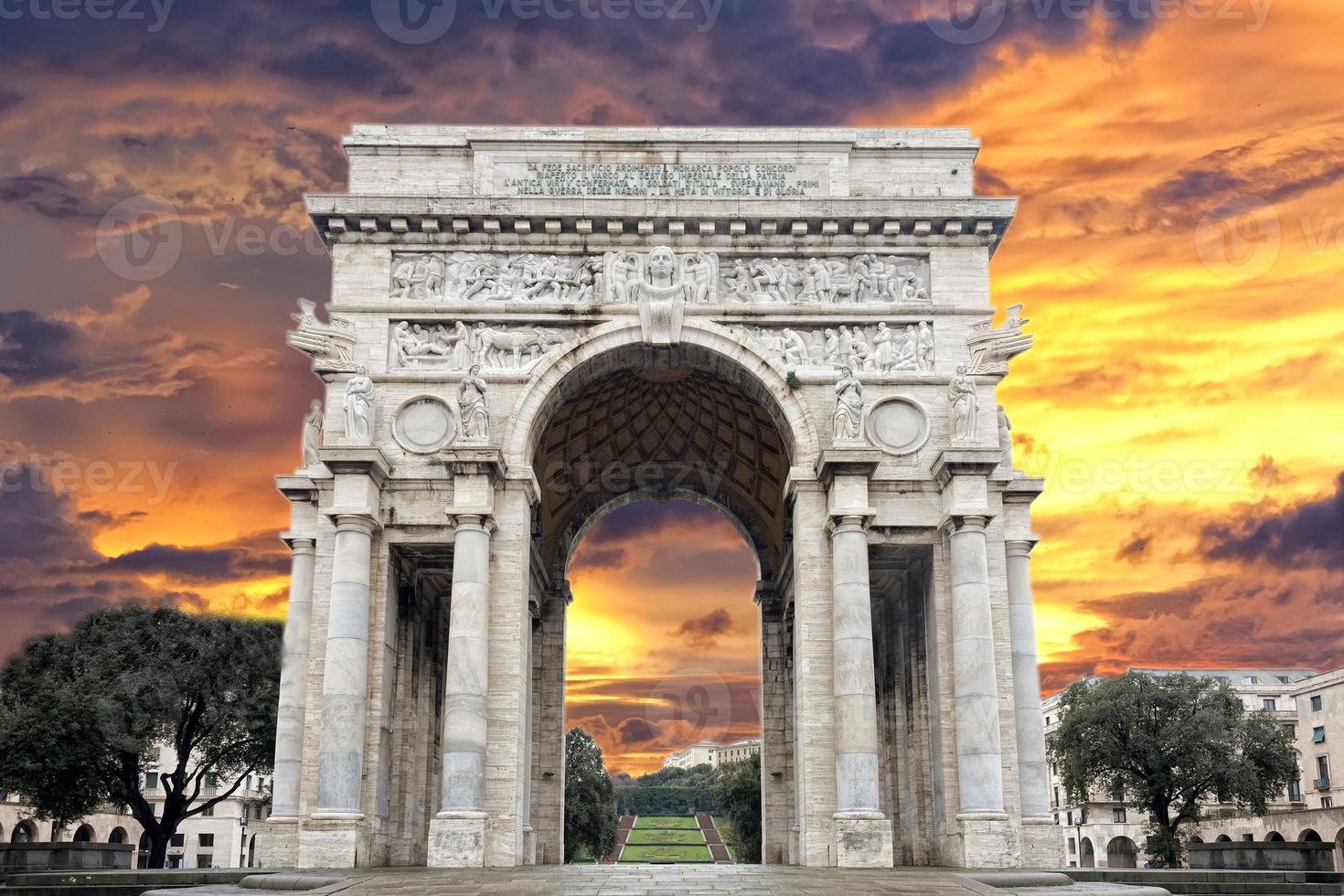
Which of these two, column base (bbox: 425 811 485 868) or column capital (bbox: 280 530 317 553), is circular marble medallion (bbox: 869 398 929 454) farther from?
column capital (bbox: 280 530 317 553)

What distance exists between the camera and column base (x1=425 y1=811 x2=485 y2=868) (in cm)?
2942

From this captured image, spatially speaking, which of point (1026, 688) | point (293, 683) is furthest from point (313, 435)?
point (1026, 688)

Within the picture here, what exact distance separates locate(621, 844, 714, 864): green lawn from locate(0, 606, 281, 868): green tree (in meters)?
44.4

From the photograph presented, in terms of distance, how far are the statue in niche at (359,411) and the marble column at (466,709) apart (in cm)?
333

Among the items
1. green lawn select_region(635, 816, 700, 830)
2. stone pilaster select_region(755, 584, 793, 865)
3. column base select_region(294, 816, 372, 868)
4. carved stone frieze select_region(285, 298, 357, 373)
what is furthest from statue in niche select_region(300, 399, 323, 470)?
green lawn select_region(635, 816, 700, 830)

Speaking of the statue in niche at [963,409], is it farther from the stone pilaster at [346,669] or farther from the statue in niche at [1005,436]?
the stone pilaster at [346,669]

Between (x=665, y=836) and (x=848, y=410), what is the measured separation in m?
95.4

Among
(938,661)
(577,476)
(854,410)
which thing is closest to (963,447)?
(854,410)

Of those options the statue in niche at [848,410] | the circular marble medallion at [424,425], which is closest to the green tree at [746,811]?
the statue in niche at [848,410]

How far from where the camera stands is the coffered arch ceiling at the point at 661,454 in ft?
137

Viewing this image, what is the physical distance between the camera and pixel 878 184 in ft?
117

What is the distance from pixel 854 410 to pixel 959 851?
1106 cm

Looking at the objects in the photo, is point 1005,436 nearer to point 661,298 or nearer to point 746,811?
point 661,298

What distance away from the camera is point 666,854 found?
333ft
